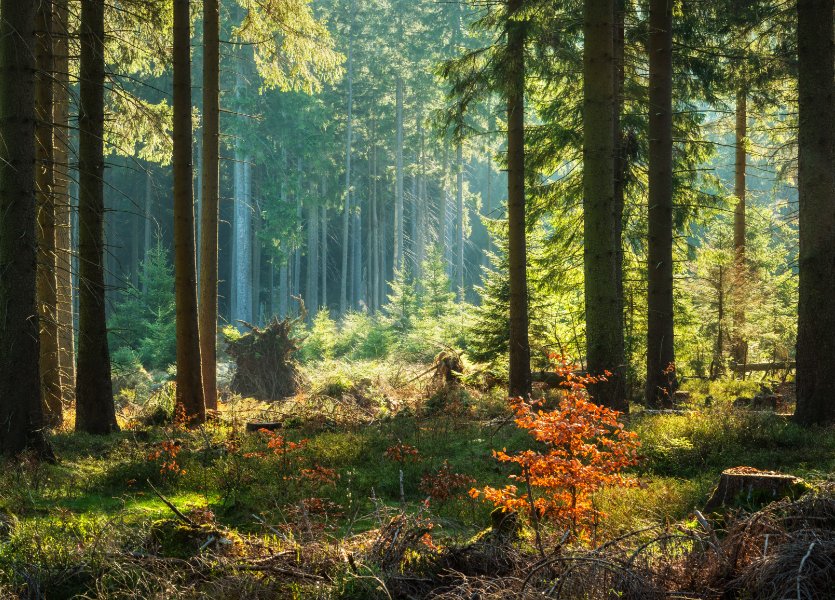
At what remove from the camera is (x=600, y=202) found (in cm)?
1051

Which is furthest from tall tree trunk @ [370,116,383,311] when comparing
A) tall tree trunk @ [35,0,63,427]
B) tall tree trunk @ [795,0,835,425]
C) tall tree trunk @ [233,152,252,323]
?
tall tree trunk @ [795,0,835,425]

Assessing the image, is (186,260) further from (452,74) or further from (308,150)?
(308,150)

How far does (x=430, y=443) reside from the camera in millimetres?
10297

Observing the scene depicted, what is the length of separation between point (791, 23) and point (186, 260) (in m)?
11.4

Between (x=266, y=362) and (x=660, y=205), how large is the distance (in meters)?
11.5

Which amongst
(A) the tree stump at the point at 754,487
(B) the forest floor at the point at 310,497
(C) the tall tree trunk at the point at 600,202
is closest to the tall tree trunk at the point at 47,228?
(B) the forest floor at the point at 310,497

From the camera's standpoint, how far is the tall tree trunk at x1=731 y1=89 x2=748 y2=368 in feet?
64.2

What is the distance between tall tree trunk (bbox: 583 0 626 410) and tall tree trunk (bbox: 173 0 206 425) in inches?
248

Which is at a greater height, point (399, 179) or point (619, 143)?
point (399, 179)

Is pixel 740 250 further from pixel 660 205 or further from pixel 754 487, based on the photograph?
pixel 754 487

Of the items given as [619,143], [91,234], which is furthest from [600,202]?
[91,234]

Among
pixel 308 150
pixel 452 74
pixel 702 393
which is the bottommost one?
pixel 702 393

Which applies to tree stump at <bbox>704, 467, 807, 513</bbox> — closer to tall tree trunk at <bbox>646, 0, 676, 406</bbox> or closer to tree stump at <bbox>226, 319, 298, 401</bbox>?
tall tree trunk at <bbox>646, 0, 676, 406</bbox>

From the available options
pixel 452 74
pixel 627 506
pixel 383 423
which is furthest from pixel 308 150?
pixel 627 506
